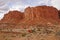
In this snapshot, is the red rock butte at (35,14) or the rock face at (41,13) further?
the rock face at (41,13)

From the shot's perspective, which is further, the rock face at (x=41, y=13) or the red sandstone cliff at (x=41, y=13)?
the rock face at (x=41, y=13)

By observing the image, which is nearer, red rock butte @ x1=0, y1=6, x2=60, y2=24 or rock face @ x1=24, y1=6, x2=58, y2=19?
red rock butte @ x1=0, y1=6, x2=60, y2=24

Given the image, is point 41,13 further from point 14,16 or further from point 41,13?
point 14,16

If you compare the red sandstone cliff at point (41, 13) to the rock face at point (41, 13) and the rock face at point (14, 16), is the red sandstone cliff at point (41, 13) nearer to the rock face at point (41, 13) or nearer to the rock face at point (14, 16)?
the rock face at point (41, 13)

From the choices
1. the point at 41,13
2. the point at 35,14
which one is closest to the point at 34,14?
the point at 35,14

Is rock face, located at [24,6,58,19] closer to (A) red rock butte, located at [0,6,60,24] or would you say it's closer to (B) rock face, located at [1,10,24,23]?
(A) red rock butte, located at [0,6,60,24]

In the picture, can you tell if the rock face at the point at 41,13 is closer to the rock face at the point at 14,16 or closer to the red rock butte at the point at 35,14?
the red rock butte at the point at 35,14

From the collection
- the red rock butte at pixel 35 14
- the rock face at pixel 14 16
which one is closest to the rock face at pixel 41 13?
the red rock butte at pixel 35 14

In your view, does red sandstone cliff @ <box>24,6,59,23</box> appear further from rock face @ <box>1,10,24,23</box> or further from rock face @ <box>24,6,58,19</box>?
rock face @ <box>1,10,24,23</box>

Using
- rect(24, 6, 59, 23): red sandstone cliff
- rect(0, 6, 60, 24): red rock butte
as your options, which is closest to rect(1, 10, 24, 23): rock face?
rect(0, 6, 60, 24): red rock butte

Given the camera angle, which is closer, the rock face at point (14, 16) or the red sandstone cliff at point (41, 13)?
the red sandstone cliff at point (41, 13)

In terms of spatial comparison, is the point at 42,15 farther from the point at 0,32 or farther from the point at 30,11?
the point at 0,32

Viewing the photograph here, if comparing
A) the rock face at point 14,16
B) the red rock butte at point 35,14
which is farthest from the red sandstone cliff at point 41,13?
the rock face at point 14,16

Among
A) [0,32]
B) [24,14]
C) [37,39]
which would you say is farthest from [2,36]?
[24,14]
